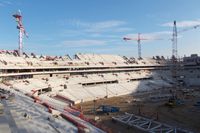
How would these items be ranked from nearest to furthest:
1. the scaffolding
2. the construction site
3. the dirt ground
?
the construction site → the scaffolding → the dirt ground

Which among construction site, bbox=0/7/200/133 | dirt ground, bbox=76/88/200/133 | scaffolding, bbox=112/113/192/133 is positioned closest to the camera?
construction site, bbox=0/7/200/133

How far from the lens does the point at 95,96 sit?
82438 millimetres

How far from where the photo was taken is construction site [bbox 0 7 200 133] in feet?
112

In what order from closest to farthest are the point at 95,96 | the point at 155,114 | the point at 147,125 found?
the point at 147,125 < the point at 155,114 < the point at 95,96

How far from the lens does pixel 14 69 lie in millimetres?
80875

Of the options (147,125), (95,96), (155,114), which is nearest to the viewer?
(147,125)

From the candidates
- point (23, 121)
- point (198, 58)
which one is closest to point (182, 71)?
point (198, 58)

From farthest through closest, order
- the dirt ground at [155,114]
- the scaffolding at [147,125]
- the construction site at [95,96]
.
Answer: the dirt ground at [155,114] → the scaffolding at [147,125] → the construction site at [95,96]

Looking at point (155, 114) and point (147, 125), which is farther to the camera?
point (155, 114)

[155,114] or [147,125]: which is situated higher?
[147,125]

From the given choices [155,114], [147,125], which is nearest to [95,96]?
[155,114]

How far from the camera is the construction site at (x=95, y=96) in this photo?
3416 cm

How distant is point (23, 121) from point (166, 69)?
398 feet

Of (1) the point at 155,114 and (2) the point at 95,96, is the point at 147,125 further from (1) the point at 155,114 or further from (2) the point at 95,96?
(2) the point at 95,96
